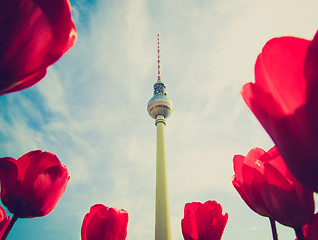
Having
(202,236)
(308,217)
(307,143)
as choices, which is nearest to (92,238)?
(202,236)

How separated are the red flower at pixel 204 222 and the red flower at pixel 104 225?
0.44m

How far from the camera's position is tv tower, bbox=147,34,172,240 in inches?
1081

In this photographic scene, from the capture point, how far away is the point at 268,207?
0.92m

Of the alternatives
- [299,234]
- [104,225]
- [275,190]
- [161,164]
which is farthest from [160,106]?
[299,234]

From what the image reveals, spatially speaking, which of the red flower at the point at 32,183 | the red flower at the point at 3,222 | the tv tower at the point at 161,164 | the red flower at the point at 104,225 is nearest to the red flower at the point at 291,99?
the red flower at the point at 104,225

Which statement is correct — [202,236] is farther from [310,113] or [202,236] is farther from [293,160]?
[310,113]

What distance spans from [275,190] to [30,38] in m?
1.05

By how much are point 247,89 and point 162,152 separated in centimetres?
3205

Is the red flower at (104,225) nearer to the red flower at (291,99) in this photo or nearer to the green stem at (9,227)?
the green stem at (9,227)

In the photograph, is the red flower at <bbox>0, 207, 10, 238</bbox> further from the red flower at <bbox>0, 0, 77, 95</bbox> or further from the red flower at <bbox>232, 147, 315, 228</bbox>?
the red flower at <bbox>232, 147, 315, 228</bbox>

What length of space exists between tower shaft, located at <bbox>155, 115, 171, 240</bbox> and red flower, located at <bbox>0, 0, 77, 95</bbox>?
29.5 metres

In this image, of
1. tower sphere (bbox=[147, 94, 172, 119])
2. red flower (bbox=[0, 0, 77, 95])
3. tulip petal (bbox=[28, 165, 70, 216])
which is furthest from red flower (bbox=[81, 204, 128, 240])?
tower sphere (bbox=[147, 94, 172, 119])

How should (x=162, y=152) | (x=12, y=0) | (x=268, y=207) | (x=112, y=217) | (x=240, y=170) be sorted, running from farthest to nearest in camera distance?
(x=162, y=152)
(x=112, y=217)
(x=240, y=170)
(x=268, y=207)
(x=12, y=0)

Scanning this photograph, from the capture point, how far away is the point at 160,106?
131 feet
